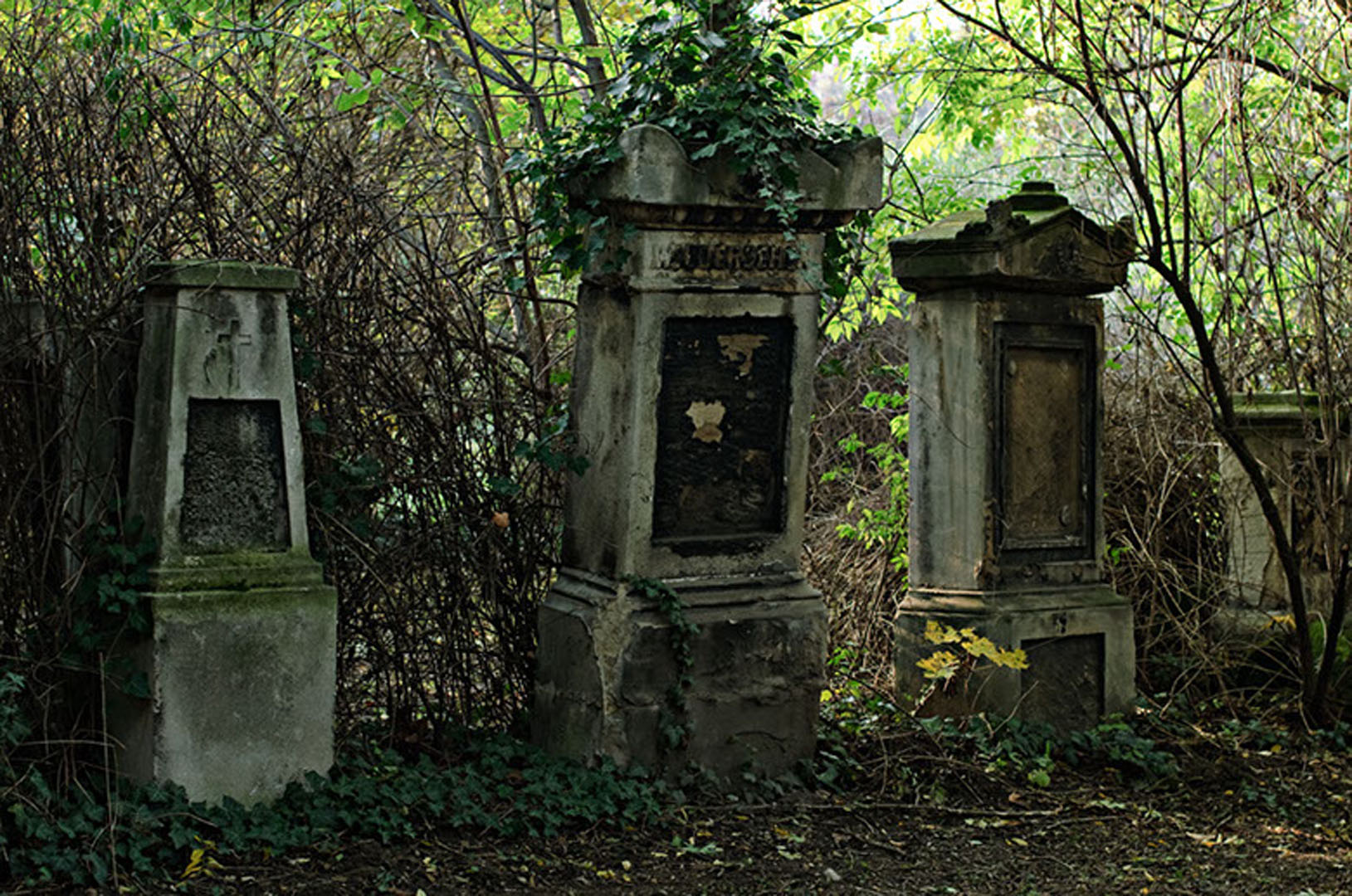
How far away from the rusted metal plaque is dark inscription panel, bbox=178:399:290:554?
3.23 meters

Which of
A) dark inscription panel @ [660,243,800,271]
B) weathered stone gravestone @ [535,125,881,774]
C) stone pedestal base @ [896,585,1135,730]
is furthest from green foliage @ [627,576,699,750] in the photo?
stone pedestal base @ [896,585,1135,730]

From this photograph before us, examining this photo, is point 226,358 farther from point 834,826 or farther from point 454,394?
point 834,826

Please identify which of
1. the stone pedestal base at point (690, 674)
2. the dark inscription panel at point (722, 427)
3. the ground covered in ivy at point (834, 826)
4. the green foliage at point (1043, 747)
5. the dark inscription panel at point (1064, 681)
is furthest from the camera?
the dark inscription panel at point (1064, 681)

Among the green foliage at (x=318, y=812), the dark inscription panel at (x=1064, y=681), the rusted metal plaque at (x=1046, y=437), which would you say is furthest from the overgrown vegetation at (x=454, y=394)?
the rusted metal plaque at (x=1046, y=437)

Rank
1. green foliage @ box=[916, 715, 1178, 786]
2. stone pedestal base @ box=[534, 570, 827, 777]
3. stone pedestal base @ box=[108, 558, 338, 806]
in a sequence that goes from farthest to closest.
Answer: green foliage @ box=[916, 715, 1178, 786] < stone pedestal base @ box=[534, 570, 827, 777] < stone pedestal base @ box=[108, 558, 338, 806]

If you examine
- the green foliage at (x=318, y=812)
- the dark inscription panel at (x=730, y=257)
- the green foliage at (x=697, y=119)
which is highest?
the green foliage at (x=697, y=119)

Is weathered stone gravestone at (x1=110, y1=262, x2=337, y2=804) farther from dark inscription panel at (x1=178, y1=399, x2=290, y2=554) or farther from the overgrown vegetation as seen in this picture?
the overgrown vegetation

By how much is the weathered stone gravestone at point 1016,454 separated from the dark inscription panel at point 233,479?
299 cm

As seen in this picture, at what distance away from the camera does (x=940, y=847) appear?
217 inches

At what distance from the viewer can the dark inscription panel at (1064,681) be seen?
22.7 ft

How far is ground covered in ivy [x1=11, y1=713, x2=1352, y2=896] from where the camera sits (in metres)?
4.69

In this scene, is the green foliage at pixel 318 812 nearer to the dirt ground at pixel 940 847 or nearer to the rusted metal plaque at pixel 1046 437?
the dirt ground at pixel 940 847

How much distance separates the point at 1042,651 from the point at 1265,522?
189 cm

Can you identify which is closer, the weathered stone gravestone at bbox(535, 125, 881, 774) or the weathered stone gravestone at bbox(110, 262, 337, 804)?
the weathered stone gravestone at bbox(110, 262, 337, 804)
